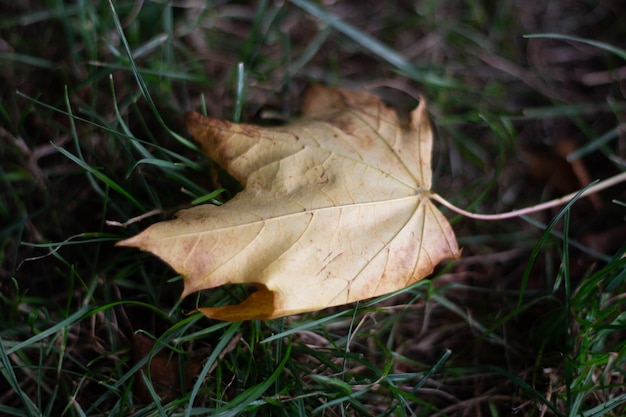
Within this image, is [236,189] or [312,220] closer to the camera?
[312,220]

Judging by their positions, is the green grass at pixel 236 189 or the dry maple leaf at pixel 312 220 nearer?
the dry maple leaf at pixel 312 220

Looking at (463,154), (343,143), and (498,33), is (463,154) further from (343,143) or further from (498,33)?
(343,143)

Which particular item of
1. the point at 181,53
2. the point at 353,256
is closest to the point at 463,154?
the point at 353,256

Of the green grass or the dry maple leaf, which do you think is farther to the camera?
the green grass
